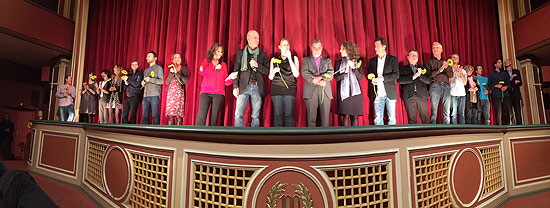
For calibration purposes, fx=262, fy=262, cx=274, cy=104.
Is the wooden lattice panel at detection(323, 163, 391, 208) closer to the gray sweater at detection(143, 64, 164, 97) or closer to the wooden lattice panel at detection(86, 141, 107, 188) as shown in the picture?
the wooden lattice panel at detection(86, 141, 107, 188)

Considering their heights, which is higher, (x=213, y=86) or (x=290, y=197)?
(x=213, y=86)

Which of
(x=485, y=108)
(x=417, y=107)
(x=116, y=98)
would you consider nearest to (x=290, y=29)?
(x=417, y=107)

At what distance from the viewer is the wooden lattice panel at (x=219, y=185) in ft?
4.55

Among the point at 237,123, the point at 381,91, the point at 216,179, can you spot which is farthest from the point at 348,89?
the point at 216,179

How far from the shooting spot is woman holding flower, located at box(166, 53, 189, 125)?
347 cm

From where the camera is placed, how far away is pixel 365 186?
142 centimetres

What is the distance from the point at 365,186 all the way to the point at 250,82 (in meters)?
1.76

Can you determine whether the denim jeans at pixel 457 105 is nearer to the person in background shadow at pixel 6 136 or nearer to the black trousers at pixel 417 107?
the black trousers at pixel 417 107

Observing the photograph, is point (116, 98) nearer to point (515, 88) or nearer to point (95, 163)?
point (95, 163)

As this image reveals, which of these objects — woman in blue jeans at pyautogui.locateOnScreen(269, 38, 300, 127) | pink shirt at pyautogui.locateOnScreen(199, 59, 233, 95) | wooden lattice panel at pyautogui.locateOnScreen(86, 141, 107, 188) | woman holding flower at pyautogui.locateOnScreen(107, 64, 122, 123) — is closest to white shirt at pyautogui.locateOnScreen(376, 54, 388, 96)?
woman in blue jeans at pyautogui.locateOnScreen(269, 38, 300, 127)

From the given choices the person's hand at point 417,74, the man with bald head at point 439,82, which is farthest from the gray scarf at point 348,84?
the man with bald head at point 439,82

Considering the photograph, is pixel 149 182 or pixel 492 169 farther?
pixel 492 169

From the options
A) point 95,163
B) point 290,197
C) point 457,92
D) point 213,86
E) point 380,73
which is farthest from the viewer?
point 457,92

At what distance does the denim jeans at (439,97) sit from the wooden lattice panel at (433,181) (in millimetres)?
1851
